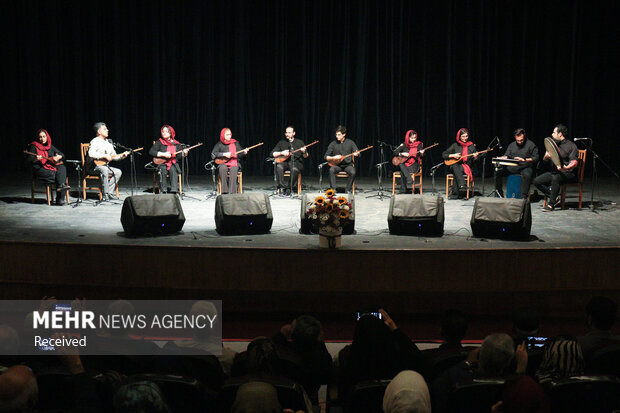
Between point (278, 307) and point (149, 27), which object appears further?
point (149, 27)

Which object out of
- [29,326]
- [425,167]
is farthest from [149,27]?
[29,326]

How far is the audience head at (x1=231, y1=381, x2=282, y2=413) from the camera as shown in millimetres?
2396

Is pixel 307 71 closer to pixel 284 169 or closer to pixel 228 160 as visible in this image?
pixel 284 169

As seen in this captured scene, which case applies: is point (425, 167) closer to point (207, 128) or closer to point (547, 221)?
point (207, 128)

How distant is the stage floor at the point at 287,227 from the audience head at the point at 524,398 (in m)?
3.53

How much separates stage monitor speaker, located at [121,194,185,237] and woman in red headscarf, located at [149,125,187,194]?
3066 millimetres

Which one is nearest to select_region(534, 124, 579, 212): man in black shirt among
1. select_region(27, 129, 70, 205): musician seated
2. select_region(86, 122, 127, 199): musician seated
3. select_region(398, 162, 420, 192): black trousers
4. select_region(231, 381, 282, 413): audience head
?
select_region(398, 162, 420, 192): black trousers

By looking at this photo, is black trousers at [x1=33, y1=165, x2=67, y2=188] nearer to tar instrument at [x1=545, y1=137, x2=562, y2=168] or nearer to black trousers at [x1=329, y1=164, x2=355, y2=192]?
black trousers at [x1=329, y1=164, x2=355, y2=192]

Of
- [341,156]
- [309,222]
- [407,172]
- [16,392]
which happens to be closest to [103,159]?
[341,156]

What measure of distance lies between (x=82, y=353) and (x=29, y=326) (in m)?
0.73

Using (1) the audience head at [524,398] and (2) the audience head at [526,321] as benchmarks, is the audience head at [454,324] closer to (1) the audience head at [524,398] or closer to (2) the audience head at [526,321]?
(2) the audience head at [526,321]

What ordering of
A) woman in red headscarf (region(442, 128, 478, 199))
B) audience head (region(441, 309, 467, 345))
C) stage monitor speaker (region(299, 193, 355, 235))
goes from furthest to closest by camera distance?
1. woman in red headscarf (region(442, 128, 478, 199))
2. stage monitor speaker (region(299, 193, 355, 235))
3. audience head (region(441, 309, 467, 345))

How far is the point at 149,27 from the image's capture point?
497 inches

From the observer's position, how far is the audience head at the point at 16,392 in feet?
7.91
